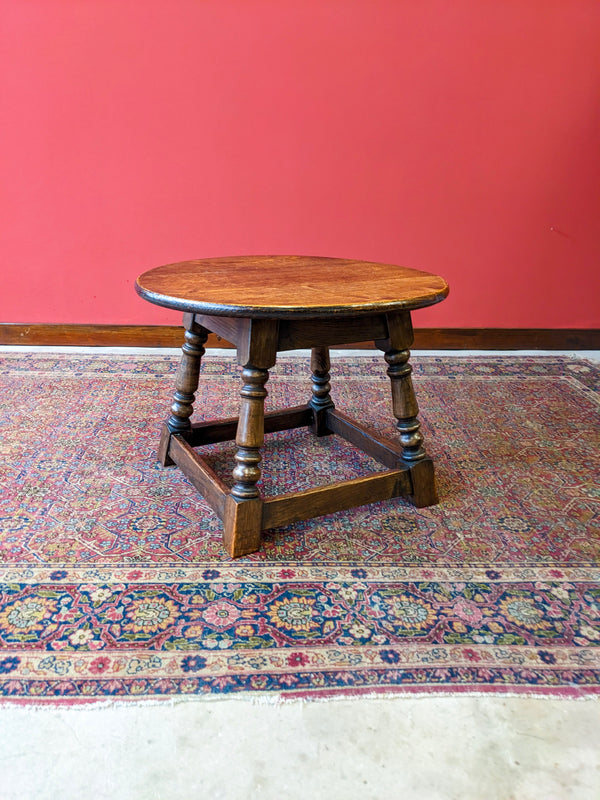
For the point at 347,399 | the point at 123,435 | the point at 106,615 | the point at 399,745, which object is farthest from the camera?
the point at 347,399

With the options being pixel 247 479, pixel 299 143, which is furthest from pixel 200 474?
pixel 299 143

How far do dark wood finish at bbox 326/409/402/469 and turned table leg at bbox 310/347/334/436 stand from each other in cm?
3

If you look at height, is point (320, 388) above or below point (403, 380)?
below

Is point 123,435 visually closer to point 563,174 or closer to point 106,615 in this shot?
point 106,615

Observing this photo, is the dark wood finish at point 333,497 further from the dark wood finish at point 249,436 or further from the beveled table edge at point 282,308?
the beveled table edge at point 282,308

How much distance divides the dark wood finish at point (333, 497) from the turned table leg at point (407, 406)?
4cm

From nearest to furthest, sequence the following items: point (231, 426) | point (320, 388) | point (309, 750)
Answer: point (309, 750)
point (231, 426)
point (320, 388)

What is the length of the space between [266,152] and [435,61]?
964 millimetres

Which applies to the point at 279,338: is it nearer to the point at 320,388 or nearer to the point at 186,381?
A: the point at 186,381

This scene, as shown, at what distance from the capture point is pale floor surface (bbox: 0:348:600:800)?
101cm

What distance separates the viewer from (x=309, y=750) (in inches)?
42.4

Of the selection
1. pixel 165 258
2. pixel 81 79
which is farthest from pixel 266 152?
pixel 81 79

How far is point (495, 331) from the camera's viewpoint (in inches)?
138

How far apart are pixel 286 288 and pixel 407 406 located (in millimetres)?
506
